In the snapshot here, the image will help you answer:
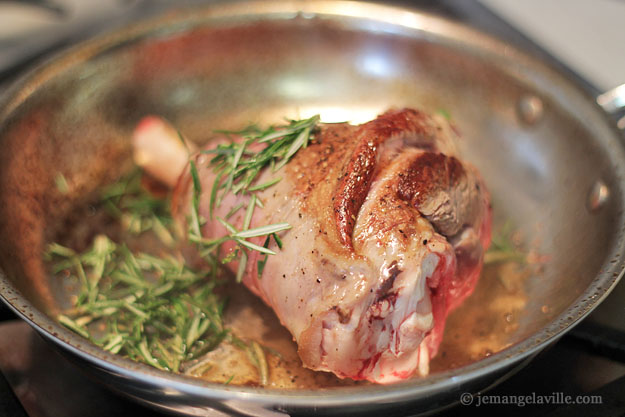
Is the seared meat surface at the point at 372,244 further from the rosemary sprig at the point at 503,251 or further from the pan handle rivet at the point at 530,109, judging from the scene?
the pan handle rivet at the point at 530,109

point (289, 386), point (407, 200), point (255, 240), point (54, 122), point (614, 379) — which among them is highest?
point (54, 122)

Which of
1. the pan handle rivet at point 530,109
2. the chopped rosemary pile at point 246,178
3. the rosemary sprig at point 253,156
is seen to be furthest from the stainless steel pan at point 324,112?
the rosemary sprig at point 253,156

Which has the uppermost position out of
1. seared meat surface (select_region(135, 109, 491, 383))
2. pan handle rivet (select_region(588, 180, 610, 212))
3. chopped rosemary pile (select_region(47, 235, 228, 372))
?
pan handle rivet (select_region(588, 180, 610, 212))

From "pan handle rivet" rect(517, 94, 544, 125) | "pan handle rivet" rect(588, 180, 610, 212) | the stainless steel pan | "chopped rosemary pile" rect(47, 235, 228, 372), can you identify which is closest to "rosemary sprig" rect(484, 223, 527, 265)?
the stainless steel pan

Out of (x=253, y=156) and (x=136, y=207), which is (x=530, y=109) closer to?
(x=253, y=156)

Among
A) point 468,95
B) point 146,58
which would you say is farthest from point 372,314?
point 146,58

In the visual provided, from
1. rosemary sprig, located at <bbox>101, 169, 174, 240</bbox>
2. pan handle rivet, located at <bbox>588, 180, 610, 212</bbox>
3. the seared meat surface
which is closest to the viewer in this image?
the seared meat surface

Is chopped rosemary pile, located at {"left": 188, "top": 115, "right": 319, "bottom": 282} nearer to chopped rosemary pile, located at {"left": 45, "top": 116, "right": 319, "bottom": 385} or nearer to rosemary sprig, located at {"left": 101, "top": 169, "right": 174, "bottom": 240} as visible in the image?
chopped rosemary pile, located at {"left": 45, "top": 116, "right": 319, "bottom": 385}

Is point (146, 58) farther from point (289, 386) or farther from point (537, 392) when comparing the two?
point (537, 392)
